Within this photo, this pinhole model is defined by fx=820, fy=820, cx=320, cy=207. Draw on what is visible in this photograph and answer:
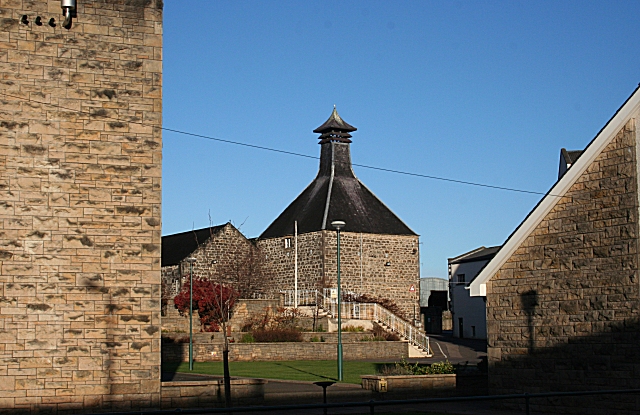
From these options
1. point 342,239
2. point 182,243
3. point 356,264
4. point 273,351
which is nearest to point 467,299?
point 356,264

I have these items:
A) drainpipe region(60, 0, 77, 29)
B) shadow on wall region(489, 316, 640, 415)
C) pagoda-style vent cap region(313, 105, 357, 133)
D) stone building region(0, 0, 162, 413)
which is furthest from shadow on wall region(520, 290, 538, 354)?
pagoda-style vent cap region(313, 105, 357, 133)

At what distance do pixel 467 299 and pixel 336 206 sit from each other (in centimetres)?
1156

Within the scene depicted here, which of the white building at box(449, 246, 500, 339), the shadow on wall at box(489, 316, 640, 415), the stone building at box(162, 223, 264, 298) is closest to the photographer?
the shadow on wall at box(489, 316, 640, 415)

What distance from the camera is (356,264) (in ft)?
160

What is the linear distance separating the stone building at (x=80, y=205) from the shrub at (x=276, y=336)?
66.3 feet

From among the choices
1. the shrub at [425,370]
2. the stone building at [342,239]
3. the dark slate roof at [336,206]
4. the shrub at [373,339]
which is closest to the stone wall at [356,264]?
the stone building at [342,239]

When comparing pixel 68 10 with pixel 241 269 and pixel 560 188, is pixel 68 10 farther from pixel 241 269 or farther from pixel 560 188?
pixel 241 269

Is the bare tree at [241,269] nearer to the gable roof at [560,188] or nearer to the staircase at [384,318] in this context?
the staircase at [384,318]

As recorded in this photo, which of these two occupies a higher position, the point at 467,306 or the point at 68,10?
the point at 68,10

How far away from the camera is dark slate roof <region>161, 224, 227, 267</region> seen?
5012 cm

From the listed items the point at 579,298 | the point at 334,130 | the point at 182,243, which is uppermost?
the point at 334,130

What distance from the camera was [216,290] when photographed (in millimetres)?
39594

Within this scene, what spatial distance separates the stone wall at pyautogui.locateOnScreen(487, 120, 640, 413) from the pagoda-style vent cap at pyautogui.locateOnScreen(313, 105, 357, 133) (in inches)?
1384

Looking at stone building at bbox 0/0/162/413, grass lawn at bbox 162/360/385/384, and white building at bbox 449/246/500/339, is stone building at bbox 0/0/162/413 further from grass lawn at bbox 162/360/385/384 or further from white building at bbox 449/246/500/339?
white building at bbox 449/246/500/339
